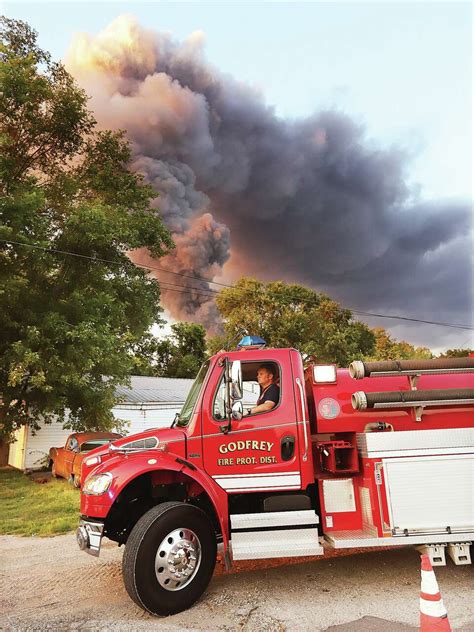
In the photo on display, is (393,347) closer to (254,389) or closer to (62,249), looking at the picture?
(62,249)

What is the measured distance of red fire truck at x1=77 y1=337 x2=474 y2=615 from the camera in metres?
5.04

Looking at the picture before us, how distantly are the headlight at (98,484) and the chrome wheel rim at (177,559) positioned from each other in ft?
2.71

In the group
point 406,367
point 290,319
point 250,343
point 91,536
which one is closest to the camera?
point 91,536

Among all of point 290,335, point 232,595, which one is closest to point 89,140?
point 232,595

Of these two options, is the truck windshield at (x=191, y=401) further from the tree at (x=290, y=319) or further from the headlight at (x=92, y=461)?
the tree at (x=290, y=319)

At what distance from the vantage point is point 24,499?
13.4m

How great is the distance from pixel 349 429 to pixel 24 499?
11029 millimetres

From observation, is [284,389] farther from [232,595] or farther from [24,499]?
[24,499]

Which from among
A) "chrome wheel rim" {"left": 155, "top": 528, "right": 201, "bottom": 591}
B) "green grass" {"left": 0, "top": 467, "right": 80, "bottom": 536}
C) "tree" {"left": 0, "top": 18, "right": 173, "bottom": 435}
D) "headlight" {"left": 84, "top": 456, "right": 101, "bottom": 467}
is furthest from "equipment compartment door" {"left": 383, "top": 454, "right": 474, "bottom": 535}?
"tree" {"left": 0, "top": 18, "right": 173, "bottom": 435}

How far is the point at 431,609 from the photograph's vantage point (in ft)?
10.7

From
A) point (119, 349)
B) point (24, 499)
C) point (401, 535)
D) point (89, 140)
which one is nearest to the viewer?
point (401, 535)

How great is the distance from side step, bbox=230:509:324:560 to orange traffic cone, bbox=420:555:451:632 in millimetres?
1928

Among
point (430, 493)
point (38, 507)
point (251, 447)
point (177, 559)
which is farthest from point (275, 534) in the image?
point (38, 507)

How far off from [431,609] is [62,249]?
17.8m
